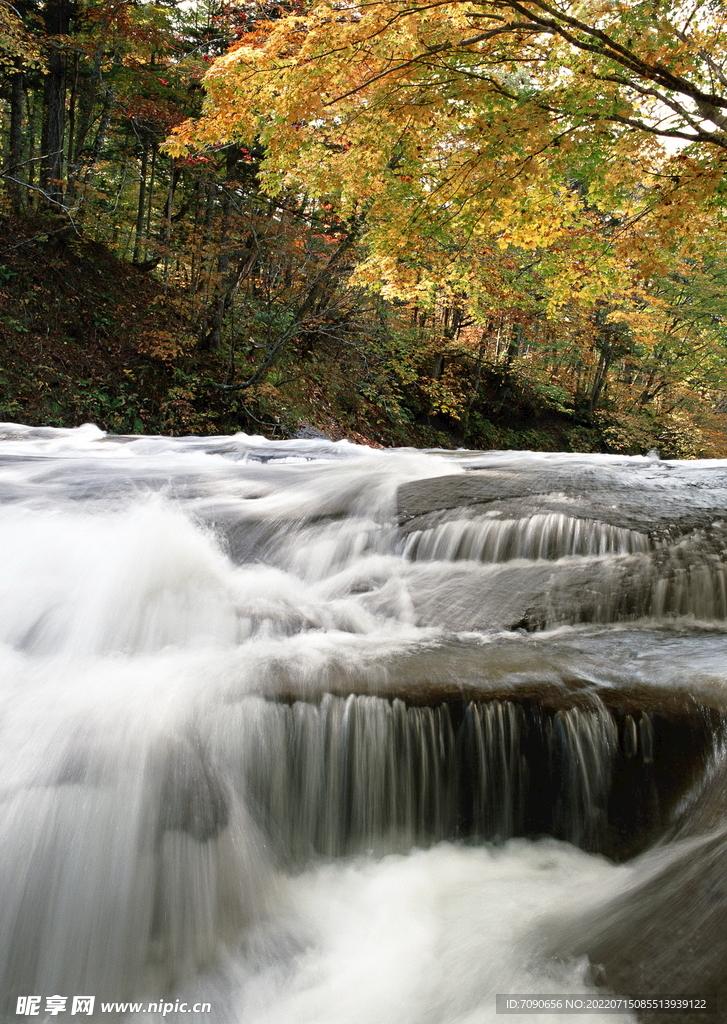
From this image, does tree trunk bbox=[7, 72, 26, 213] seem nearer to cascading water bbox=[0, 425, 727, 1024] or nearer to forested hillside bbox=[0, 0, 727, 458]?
forested hillside bbox=[0, 0, 727, 458]

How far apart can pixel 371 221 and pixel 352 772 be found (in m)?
7.83

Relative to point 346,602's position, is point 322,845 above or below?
below

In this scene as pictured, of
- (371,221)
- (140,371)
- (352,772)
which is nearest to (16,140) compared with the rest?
(140,371)

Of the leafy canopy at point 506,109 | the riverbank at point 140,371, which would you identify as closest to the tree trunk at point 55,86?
the riverbank at point 140,371

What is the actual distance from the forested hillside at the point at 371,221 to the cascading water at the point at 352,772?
13.6 ft

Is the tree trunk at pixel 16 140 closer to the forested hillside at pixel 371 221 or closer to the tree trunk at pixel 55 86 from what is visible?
the forested hillside at pixel 371 221

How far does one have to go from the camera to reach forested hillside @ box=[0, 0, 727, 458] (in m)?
5.64

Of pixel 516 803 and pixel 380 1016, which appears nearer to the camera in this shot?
pixel 380 1016

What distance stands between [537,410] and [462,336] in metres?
3.21

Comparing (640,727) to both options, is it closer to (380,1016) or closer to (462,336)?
(380,1016)

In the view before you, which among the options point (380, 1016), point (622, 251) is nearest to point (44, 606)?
point (380, 1016)

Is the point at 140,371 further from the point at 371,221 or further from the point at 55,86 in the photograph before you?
the point at 55,86

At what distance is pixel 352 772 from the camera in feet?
9.35

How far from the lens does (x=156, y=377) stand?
1080 cm
